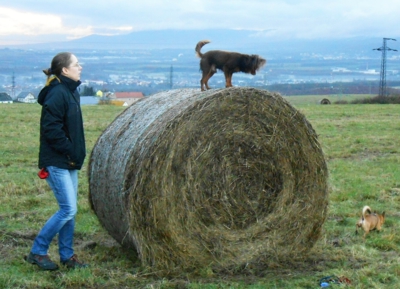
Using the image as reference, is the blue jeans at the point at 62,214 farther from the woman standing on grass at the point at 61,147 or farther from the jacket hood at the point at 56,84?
the jacket hood at the point at 56,84

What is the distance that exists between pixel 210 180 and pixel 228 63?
180 centimetres

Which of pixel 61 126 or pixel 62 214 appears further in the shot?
pixel 62 214

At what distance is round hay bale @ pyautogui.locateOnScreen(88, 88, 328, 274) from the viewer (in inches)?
236

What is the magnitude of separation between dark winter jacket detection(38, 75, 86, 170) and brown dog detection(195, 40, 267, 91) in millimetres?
2033

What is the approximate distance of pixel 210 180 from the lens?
6391 millimetres

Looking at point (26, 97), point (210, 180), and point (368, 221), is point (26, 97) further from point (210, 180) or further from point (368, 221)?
point (210, 180)

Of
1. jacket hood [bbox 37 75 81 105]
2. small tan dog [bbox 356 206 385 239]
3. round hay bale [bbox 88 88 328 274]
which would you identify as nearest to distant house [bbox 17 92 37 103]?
round hay bale [bbox 88 88 328 274]

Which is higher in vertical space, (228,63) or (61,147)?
(228,63)

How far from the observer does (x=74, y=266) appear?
604 cm

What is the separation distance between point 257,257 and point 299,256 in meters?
0.54

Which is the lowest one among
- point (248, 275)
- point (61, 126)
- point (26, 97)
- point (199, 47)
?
point (248, 275)

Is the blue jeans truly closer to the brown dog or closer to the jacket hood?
the jacket hood

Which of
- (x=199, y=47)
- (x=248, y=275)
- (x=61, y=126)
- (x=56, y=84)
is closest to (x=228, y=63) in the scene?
(x=199, y=47)

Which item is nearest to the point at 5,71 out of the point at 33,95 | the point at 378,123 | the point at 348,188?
the point at 33,95
